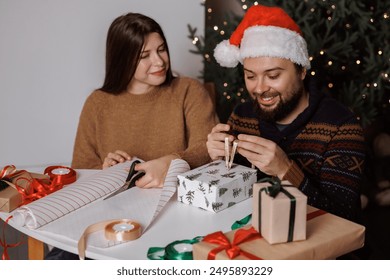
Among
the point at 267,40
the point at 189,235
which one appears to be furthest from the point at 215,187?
the point at 267,40

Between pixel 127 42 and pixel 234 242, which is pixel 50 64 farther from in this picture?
pixel 234 242

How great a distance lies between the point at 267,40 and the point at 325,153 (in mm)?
432

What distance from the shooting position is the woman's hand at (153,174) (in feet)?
6.09

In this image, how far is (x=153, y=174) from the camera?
186cm

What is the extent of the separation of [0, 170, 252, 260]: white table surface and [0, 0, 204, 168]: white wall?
1.34 metres

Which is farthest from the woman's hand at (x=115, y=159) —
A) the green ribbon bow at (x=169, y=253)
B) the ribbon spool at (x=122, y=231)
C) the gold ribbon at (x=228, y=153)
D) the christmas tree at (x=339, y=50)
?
the christmas tree at (x=339, y=50)

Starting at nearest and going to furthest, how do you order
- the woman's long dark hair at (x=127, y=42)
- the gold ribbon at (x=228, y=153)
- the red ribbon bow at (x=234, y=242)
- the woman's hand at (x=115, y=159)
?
1. the red ribbon bow at (x=234, y=242)
2. the gold ribbon at (x=228, y=153)
3. the woman's hand at (x=115, y=159)
4. the woman's long dark hair at (x=127, y=42)

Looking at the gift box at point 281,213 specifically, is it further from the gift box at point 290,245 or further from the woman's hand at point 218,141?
the woman's hand at point 218,141

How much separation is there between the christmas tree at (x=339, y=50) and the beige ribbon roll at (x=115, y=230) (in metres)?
1.71

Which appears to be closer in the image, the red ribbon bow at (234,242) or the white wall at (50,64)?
the red ribbon bow at (234,242)

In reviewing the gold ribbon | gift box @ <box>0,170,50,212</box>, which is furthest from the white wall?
the gold ribbon

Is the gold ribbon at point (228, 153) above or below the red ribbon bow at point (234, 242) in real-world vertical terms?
above
